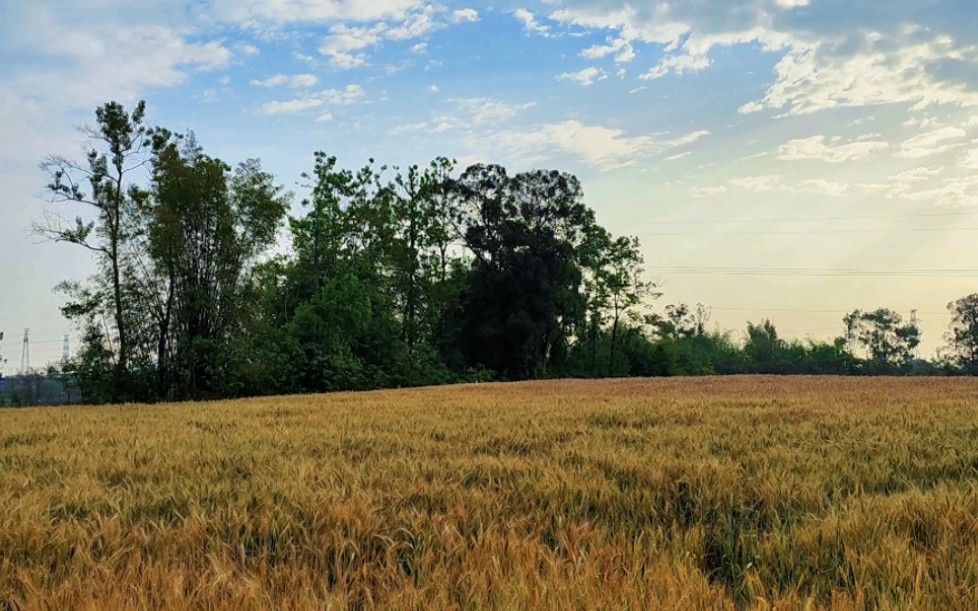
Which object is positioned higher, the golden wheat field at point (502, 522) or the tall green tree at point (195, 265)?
the tall green tree at point (195, 265)

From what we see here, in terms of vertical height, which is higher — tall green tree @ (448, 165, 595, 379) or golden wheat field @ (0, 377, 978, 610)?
tall green tree @ (448, 165, 595, 379)

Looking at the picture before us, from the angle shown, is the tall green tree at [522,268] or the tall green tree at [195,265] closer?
the tall green tree at [195,265]

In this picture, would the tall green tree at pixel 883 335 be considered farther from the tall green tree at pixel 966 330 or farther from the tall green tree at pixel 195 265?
the tall green tree at pixel 195 265

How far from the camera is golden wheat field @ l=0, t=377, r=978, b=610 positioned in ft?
7.28

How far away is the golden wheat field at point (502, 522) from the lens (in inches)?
87.4

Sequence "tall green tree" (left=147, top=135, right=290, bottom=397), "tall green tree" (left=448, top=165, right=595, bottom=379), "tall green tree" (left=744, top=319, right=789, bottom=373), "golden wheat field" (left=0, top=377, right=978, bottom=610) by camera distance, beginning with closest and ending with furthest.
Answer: "golden wheat field" (left=0, top=377, right=978, bottom=610) < "tall green tree" (left=147, top=135, right=290, bottom=397) < "tall green tree" (left=448, top=165, right=595, bottom=379) < "tall green tree" (left=744, top=319, right=789, bottom=373)

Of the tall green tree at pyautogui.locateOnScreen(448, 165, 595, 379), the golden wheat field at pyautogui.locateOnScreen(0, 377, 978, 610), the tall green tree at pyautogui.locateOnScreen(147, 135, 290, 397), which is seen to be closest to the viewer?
the golden wheat field at pyautogui.locateOnScreen(0, 377, 978, 610)

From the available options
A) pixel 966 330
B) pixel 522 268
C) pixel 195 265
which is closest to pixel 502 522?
pixel 195 265

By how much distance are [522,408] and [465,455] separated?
→ 4445mm

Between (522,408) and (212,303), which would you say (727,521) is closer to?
(522,408)

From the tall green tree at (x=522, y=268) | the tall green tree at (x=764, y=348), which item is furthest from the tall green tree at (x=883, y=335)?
the tall green tree at (x=522, y=268)

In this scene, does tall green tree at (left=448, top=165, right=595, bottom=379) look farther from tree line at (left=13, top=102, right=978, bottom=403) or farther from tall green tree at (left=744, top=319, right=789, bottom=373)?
tall green tree at (left=744, top=319, right=789, bottom=373)

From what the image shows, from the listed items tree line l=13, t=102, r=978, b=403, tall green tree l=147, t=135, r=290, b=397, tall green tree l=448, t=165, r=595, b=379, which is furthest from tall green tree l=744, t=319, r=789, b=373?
tall green tree l=147, t=135, r=290, b=397

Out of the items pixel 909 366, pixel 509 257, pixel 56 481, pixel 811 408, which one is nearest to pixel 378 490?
pixel 56 481
